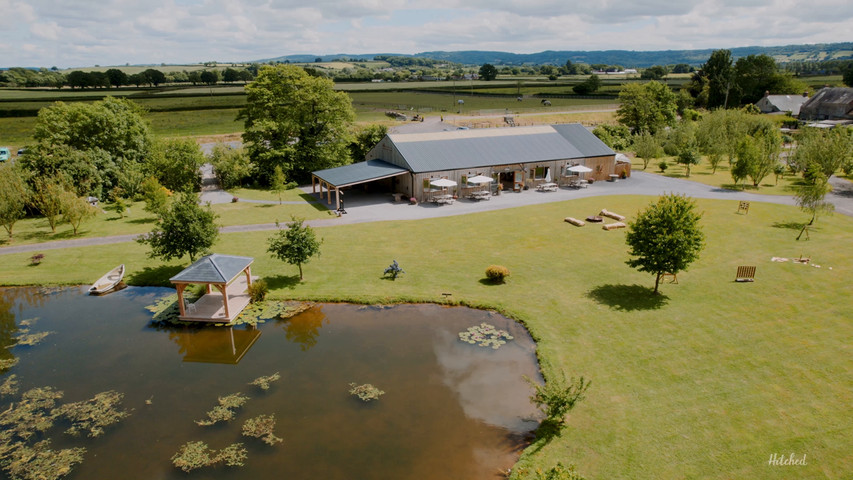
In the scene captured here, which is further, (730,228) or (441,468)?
(730,228)

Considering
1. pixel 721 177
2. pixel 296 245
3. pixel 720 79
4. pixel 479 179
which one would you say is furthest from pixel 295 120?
pixel 720 79

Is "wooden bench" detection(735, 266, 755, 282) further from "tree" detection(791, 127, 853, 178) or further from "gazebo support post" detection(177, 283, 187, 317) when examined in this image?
"gazebo support post" detection(177, 283, 187, 317)

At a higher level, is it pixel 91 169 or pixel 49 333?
pixel 91 169

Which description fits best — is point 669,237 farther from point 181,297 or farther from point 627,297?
point 181,297

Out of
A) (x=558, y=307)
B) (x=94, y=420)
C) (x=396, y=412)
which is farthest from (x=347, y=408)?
(x=558, y=307)

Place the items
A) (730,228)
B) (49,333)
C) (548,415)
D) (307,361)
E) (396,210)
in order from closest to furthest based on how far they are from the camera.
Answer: (548,415) → (307,361) → (49,333) → (730,228) → (396,210)

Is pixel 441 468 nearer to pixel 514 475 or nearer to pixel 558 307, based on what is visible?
pixel 514 475

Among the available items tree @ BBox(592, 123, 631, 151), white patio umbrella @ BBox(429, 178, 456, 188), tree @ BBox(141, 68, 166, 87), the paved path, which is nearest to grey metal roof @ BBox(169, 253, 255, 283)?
the paved path
